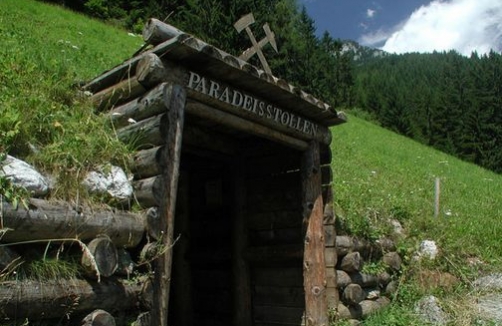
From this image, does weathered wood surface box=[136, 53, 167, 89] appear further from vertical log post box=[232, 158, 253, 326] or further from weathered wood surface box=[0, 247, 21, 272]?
vertical log post box=[232, 158, 253, 326]

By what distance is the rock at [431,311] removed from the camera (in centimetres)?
738

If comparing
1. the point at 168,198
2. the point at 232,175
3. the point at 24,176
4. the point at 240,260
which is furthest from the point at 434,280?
the point at 24,176

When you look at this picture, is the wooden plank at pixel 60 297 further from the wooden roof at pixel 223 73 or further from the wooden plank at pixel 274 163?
the wooden plank at pixel 274 163

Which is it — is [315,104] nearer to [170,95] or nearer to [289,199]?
[289,199]

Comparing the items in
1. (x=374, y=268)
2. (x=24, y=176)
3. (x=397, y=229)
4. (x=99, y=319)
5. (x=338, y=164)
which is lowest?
(x=99, y=319)

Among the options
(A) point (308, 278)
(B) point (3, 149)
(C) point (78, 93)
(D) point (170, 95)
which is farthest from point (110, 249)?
(A) point (308, 278)

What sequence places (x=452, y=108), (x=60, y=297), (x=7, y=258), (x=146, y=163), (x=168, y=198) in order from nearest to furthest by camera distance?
(x=7, y=258) < (x=60, y=297) < (x=168, y=198) < (x=146, y=163) < (x=452, y=108)

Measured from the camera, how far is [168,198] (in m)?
4.47

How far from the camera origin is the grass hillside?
4.44 metres

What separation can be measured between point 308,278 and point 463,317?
8.52ft

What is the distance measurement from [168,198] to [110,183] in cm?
51

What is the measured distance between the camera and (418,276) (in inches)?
323

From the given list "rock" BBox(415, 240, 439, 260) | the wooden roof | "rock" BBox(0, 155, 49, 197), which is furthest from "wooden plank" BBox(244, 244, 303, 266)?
"rock" BBox(0, 155, 49, 197)

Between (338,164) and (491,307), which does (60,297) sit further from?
(338,164)
